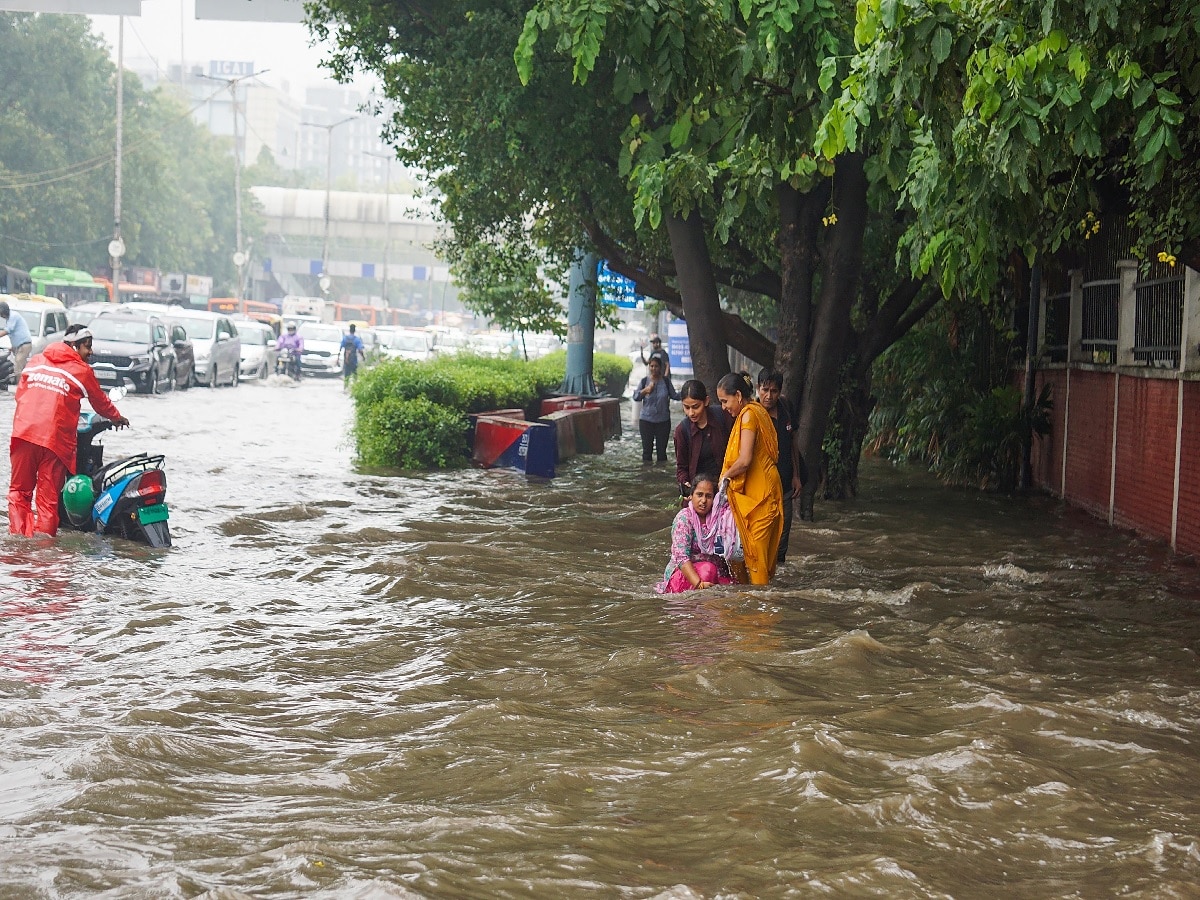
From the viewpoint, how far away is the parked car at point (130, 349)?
27.2 meters

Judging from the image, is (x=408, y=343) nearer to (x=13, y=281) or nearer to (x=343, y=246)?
(x=13, y=281)

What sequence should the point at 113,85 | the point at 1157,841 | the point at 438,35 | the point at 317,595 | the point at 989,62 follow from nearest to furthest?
the point at 1157,841 → the point at 989,62 → the point at 317,595 → the point at 438,35 → the point at 113,85

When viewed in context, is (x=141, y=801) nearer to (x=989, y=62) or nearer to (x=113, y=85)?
Result: (x=989, y=62)

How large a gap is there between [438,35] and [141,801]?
11.0 metres

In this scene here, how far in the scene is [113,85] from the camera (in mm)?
56438

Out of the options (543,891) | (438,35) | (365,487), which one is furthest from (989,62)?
(365,487)

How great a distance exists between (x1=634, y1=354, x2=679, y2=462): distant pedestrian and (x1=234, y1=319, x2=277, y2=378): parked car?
19.2 metres

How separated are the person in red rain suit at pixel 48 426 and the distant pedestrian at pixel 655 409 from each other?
29.4 feet

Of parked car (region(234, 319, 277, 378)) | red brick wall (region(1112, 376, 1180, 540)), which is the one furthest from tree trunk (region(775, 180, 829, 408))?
parked car (region(234, 319, 277, 378))

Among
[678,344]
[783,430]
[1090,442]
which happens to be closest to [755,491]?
[783,430]

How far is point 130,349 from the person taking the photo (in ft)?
91.0

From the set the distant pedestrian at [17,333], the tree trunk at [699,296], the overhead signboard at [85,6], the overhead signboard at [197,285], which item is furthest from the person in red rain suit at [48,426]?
the overhead signboard at [197,285]

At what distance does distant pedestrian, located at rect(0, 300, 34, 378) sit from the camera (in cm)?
→ 2291

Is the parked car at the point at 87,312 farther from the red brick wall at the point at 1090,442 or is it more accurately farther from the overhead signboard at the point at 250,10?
the red brick wall at the point at 1090,442
